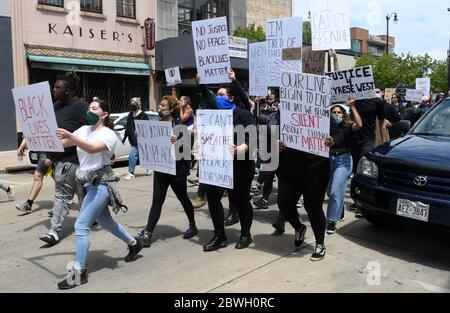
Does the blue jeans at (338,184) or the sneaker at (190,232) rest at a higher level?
the blue jeans at (338,184)

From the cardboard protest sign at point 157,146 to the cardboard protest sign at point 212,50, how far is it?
4.72ft

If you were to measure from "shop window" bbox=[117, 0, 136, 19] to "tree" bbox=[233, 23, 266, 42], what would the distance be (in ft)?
20.0

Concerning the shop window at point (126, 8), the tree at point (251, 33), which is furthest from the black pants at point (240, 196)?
the tree at point (251, 33)

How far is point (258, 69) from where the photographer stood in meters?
8.91

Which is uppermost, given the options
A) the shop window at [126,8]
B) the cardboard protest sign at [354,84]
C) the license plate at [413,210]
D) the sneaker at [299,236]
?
the shop window at [126,8]

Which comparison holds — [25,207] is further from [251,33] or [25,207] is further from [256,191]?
[251,33]

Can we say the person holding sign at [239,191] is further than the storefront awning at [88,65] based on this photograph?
No

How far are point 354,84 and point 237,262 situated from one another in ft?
10.2

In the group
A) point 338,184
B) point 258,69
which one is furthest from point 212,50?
point 338,184

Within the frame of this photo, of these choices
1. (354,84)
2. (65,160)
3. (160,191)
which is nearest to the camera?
(160,191)

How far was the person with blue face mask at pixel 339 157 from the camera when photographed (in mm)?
5836

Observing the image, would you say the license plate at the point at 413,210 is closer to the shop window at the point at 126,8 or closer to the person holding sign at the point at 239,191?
the person holding sign at the point at 239,191

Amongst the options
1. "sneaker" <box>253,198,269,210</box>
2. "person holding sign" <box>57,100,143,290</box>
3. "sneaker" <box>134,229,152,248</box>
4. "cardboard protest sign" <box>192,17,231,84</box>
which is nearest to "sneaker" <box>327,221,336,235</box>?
"sneaker" <box>253,198,269,210</box>
